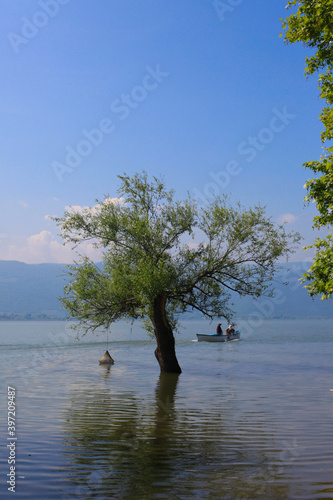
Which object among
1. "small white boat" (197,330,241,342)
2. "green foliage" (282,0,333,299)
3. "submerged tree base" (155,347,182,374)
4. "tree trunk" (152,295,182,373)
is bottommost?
"small white boat" (197,330,241,342)

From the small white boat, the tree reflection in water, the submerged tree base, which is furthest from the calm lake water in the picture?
the small white boat

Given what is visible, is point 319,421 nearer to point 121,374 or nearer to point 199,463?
point 199,463

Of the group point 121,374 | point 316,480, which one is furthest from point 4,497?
point 121,374

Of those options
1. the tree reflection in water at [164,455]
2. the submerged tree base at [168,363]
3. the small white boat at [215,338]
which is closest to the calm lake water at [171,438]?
the tree reflection in water at [164,455]

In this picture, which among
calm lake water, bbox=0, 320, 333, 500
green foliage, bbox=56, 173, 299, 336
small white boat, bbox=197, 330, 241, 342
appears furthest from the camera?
small white boat, bbox=197, 330, 241, 342

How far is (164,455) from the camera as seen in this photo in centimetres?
1077

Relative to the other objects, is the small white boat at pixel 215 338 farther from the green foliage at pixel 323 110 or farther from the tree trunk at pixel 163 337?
the green foliage at pixel 323 110

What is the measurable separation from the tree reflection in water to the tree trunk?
1039cm

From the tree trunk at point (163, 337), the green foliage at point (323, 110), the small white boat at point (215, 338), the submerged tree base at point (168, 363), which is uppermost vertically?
the green foliage at point (323, 110)

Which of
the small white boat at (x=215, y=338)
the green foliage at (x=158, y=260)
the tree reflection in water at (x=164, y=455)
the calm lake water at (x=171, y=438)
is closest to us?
the tree reflection in water at (x=164, y=455)

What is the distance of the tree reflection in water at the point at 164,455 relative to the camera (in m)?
8.28

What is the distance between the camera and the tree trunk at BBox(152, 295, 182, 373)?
2848 centimetres

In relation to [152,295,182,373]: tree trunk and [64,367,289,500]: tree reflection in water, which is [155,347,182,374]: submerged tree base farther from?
[64,367,289,500]: tree reflection in water

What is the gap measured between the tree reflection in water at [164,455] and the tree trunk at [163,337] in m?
10.4
